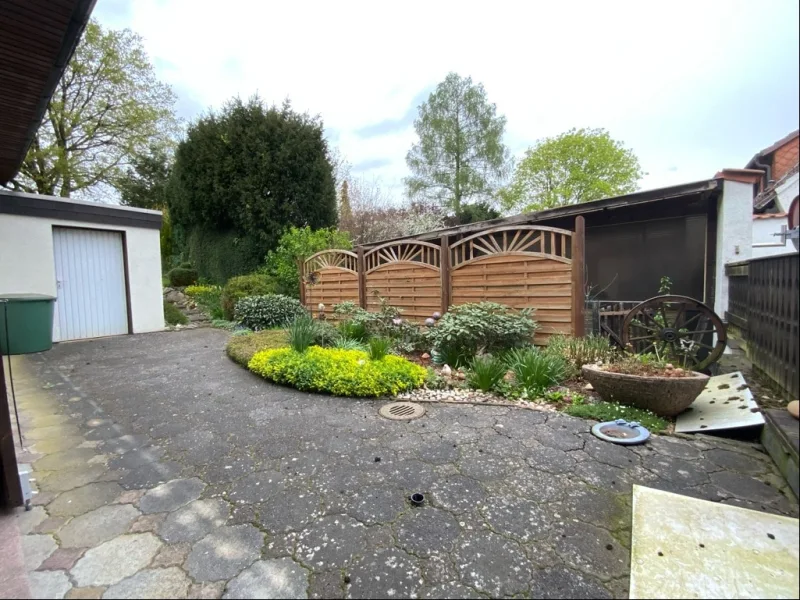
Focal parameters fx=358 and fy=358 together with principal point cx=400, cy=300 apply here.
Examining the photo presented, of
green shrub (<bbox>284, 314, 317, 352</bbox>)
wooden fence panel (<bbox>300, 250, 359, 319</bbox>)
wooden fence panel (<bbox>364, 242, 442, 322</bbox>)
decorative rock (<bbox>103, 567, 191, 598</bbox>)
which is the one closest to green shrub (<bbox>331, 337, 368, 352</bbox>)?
green shrub (<bbox>284, 314, 317, 352</bbox>)

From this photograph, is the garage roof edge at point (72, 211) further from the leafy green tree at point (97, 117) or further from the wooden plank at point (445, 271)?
the leafy green tree at point (97, 117)

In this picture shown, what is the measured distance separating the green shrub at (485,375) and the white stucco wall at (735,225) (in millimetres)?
3222

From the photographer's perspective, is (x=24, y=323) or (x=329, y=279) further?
(x=329, y=279)

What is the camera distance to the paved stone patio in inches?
53.4

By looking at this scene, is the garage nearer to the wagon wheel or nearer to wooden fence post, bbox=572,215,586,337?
wooden fence post, bbox=572,215,586,337

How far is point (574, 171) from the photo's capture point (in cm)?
1775

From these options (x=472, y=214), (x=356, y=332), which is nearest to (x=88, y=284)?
(x=356, y=332)

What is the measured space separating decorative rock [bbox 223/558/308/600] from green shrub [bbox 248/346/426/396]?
2.14m

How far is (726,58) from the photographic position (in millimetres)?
1111

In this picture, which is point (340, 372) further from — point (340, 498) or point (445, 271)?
point (445, 271)

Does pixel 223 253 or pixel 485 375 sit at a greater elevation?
pixel 223 253

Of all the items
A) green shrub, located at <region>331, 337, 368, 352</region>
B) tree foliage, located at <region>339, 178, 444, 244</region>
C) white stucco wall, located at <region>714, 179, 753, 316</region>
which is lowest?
green shrub, located at <region>331, 337, 368, 352</region>

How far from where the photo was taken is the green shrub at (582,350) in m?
3.89

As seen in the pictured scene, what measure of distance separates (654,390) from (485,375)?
4.53ft
